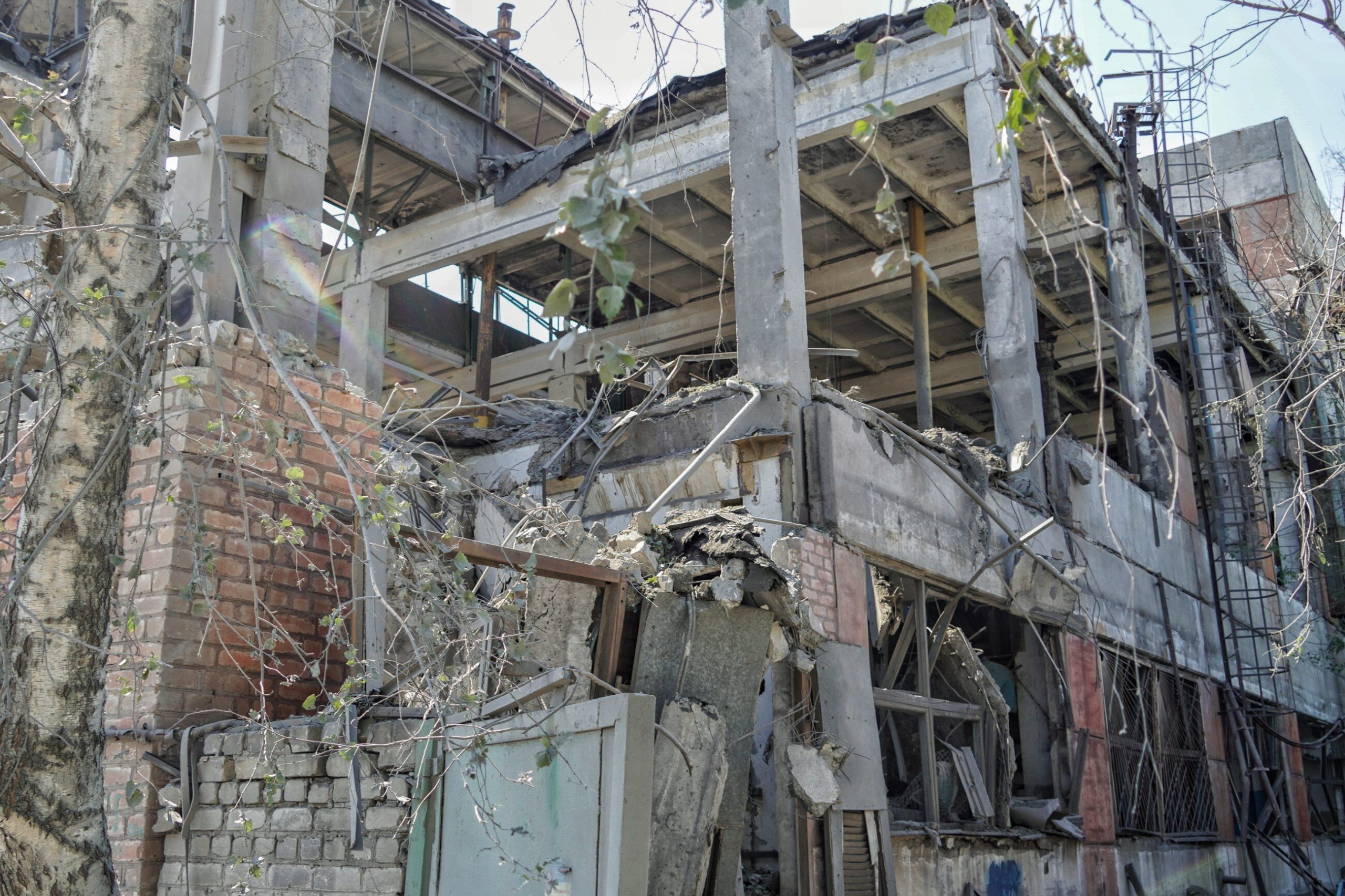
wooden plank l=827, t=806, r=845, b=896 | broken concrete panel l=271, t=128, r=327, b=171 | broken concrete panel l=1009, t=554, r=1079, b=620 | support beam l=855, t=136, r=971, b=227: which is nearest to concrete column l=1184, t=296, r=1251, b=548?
support beam l=855, t=136, r=971, b=227

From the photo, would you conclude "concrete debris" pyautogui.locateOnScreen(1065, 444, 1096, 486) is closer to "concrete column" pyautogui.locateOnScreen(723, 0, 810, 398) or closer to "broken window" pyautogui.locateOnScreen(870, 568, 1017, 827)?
"broken window" pyautogui.locateOnScreen(870, 568, 1017, 827)

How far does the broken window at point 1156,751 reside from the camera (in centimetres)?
1152

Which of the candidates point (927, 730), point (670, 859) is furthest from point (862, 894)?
A: point (670, 859)

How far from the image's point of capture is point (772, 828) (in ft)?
24.5

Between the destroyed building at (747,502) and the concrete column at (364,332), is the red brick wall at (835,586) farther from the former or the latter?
the concrete column at (364,332)

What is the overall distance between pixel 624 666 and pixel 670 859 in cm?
105

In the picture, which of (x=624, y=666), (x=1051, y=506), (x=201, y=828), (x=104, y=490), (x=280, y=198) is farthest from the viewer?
(x=1051, y=506)

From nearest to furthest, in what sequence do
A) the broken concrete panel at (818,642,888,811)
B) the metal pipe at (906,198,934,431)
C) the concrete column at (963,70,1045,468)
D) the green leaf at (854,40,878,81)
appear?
the green leaf at (854,40,878,81) → the broken concrete panel at (818,642,888,811) → the concrete column at (963,70,1045,468) → the metal pipe at (906,198,934,431)

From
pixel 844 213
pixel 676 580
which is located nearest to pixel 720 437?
pixel 676 580

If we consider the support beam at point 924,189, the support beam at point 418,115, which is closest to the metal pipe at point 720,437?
the support beam at point 924,189

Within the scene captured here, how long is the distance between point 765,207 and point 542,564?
4317 millimetres

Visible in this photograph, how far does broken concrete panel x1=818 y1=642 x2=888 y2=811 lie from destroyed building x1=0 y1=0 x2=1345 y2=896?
34 millimetres

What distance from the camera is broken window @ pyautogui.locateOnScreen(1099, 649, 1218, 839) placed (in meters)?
11.5

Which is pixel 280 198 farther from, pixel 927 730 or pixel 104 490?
pixel 927 730
